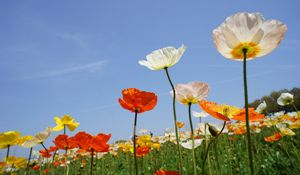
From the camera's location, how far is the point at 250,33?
0.96 metres

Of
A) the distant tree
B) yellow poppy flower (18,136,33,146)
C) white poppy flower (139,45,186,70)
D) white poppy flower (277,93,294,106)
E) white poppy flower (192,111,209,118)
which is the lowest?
yellow poppy flower (18,136,33,146)

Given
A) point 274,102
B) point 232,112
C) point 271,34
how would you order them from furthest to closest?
1. point 274,102
2. point 232,112
3. point 271,34

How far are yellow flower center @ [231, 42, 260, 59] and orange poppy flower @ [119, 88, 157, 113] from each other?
51 cm

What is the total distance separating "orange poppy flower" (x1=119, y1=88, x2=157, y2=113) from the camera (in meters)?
1.39

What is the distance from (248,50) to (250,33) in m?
0.07

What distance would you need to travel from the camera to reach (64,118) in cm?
244

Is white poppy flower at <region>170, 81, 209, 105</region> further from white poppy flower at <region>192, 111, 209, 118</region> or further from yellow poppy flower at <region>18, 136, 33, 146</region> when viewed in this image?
yellow poppy flower at <region>18, 136, 33, 146</region>

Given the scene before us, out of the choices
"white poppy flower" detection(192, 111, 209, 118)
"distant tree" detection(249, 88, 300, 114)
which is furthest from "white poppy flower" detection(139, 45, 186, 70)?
"distant tree" detection(249, 88, 300, 114)

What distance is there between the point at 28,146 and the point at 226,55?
198 cm

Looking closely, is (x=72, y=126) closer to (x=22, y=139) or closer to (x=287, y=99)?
(x=22, y=139)

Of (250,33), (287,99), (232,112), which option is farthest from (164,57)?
(287,99)

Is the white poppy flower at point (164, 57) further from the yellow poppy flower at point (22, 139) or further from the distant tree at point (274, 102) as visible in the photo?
the distant tree at point (274, 102)

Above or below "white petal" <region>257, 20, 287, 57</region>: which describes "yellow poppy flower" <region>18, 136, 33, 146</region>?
below

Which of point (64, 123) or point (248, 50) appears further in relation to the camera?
point (64, 123)
